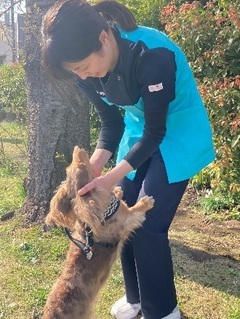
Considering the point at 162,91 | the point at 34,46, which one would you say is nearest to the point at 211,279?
the point at 162,91

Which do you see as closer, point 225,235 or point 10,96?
point 225,235

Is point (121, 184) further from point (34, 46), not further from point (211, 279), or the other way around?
point (34, 46)

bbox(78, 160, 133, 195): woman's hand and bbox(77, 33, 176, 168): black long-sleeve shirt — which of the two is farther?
bbox(78, 160, 133, 195): woman's hand

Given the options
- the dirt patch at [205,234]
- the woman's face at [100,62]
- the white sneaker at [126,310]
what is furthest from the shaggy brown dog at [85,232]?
the dirt patch at [205,234]

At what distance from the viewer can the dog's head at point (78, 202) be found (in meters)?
2.85

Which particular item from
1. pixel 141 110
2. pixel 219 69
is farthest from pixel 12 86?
pixel 141 110

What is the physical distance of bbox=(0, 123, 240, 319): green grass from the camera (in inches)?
152

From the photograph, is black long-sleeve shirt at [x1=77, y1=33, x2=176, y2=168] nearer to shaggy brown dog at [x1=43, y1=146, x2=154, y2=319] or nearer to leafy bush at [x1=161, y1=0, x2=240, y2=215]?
shaggy brown dog at [x1=43, y1=146, x2=154, y2=319]

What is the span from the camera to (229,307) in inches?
149

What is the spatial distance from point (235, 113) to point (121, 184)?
2.35 metres

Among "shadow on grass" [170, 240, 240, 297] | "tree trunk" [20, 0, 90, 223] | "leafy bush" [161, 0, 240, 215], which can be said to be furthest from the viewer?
"leafy bush" [161, 0, 240, 215]

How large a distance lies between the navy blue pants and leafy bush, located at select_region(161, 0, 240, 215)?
2.11 m

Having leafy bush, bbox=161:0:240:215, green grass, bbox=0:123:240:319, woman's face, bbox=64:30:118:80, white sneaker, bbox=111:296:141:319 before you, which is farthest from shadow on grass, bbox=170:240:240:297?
woman's face, bbox=64:30:118:80

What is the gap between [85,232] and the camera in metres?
3.05
